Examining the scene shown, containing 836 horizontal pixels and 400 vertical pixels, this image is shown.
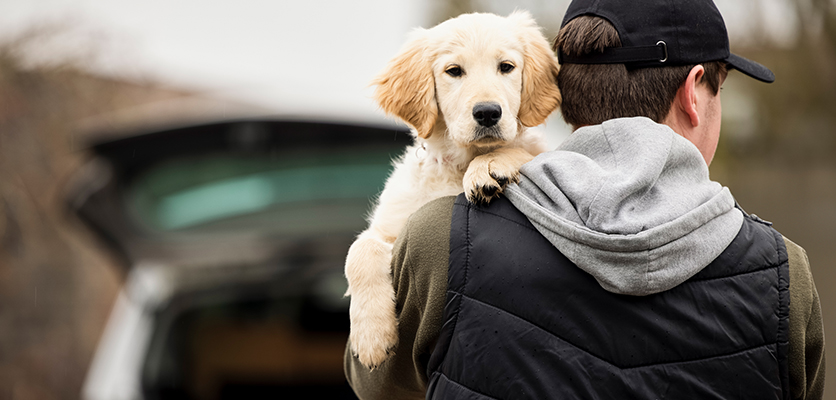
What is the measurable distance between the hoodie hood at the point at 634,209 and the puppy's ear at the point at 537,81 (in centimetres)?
63

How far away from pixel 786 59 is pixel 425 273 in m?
8.69

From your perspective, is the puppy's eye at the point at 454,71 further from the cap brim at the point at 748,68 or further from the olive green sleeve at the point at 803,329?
the olive green sleeve at the point at 803,329

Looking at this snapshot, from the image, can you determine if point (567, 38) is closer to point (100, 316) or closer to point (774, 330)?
point (774, 330)

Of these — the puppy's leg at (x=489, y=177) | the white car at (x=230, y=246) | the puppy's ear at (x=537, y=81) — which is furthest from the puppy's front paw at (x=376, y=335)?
the white car at (x=230, y=246)

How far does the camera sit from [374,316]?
72.0 inches

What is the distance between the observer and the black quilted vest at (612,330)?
4.61ft

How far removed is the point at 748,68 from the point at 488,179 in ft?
3.06

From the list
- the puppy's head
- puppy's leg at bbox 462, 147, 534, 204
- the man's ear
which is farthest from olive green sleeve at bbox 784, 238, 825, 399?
the puppy's head

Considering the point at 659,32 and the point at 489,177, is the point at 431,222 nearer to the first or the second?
the point at 489,177

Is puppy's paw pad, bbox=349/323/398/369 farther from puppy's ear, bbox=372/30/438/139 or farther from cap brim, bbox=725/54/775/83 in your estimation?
cap brim, bbox=725/54/775/83

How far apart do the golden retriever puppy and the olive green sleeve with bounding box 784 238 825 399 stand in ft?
2.64

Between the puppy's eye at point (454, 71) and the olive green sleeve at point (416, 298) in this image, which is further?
the puppy's eye at point (454, 71)

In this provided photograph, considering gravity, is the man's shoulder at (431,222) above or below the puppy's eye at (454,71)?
below

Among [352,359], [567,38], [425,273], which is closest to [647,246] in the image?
[425,273]
